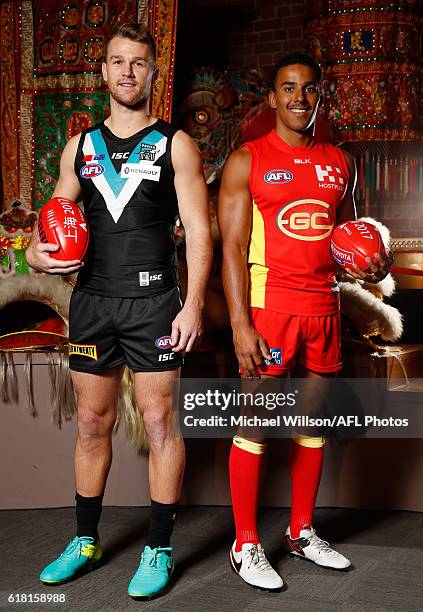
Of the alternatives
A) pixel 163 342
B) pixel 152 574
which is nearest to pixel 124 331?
pixel 163 342

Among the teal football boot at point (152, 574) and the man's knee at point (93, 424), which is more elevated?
the man's knee at point (93, 424)

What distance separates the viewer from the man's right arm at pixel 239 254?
2115mm

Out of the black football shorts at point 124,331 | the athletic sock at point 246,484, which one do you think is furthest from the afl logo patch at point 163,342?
the athletic sock at point 246,484

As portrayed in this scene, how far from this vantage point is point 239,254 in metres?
2.14

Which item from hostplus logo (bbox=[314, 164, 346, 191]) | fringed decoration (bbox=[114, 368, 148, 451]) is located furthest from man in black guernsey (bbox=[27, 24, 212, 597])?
fringed decoration (bbox=[114, 368, 148, 451])

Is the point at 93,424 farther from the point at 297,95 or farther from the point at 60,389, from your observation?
the point at 297,95

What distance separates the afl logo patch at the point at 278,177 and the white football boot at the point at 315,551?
1.03 meters

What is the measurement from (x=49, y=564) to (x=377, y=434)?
1.23 meters

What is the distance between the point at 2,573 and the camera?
2.18m

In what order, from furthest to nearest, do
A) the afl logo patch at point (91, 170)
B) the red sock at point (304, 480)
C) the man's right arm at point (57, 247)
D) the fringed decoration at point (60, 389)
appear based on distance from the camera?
the fringed decoration at point (60, 389) < the red sock at point (304, 480) < the afl logo patch at point (91, 170) < the man's right arm at point (57, 247)

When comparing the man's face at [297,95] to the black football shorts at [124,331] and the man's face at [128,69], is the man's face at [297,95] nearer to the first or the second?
the man's face at [128,69]

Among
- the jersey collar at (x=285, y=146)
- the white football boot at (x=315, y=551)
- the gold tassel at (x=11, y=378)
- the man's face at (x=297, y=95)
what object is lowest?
the white football boot at (x=315, y=551)

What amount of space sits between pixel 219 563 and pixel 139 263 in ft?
3.09

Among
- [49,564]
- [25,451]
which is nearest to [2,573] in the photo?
[49,564]
